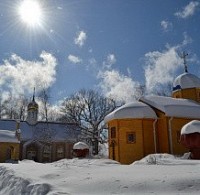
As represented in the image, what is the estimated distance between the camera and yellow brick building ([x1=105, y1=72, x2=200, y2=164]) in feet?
68.6

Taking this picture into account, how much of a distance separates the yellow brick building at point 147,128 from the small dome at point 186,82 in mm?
6143

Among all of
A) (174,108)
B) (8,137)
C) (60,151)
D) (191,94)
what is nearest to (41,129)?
(60,151)

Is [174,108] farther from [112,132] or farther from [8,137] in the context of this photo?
[8,137]

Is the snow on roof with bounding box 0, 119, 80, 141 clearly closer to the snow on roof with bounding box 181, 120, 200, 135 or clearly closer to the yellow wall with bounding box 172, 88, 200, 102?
the yellow wall with bounding box 172, 88, 200, 102

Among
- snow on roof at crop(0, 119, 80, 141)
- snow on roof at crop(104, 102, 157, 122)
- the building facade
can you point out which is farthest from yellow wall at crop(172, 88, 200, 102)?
snow on roof at crop(0, 119, 80, 141)

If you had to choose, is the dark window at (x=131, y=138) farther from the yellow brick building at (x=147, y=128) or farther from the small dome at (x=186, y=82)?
the small dome at (x=186, y=82)

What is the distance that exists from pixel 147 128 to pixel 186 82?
9.45 metres

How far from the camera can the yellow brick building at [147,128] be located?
20.9 meters

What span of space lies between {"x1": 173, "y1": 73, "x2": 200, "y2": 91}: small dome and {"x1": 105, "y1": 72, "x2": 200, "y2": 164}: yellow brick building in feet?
20.2

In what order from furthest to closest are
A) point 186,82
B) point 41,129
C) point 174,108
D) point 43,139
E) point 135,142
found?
point 41,129, point 43,139, point 186,82, point 174,108, point 135,142

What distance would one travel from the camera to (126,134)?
840 inches

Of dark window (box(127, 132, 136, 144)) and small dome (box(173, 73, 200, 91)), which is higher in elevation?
small dome (box(173, 73, 200, 91))

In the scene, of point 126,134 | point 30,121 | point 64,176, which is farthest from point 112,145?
point 30,121

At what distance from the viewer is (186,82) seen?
28250 mm
